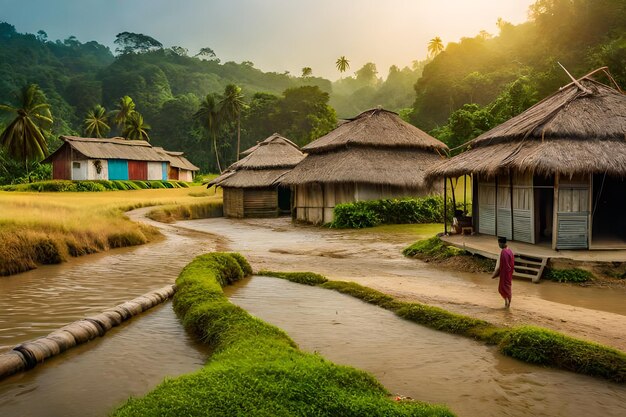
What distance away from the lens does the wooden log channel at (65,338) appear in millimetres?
5953

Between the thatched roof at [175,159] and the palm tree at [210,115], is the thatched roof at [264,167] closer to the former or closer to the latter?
the thatched roof at [175,159]

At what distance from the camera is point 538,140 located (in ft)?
46.7

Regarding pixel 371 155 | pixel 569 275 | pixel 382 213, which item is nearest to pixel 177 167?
pixel 371 155

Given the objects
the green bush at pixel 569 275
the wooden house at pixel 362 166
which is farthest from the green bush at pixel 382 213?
the green bush at pixel 569 275

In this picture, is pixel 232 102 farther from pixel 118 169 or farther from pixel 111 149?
pixel 118 169

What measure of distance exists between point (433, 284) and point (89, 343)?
771cm

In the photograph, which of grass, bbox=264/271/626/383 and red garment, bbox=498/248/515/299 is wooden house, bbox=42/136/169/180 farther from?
grass, bbox=264/271/626/383

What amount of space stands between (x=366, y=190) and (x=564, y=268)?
14.8 meters

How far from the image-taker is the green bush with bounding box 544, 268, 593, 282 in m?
11.7

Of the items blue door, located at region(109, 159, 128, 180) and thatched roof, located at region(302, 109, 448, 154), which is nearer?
thatched roof, located at region(302, 109, 448, 154)

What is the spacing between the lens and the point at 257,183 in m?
33.7

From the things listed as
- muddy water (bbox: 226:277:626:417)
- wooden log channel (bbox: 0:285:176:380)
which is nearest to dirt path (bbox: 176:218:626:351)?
muddy water (bbox: 226:277:626:417)

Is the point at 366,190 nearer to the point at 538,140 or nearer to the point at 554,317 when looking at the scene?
the point at 538,140

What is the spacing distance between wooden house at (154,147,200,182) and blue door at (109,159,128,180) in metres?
6.10
